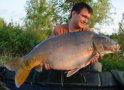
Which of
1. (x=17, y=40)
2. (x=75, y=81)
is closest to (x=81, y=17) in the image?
(x=75, y=81)

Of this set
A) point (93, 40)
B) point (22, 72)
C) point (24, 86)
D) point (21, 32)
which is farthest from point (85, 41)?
point (21, 32)

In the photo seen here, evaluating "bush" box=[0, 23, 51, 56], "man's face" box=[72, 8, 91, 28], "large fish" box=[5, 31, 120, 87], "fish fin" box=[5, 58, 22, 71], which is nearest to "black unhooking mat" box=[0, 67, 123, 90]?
"large fish" box=[5, 31, 120, 87]

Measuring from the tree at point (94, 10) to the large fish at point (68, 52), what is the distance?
32.0 ft

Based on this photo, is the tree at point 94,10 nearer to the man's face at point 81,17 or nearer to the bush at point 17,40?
the bush at point 17,40

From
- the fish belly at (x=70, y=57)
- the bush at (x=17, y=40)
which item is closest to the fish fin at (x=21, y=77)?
the fish belly at (x=70, y=57)

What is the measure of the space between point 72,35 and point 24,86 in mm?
824

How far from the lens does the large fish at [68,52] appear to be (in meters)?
1.56

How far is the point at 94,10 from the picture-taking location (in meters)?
12.9

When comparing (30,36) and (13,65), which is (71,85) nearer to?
(13,65)

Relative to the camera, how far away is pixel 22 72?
1625 millimetres

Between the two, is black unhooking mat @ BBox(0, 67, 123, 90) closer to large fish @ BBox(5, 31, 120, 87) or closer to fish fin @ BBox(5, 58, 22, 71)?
large fish @ BBox(5, 31, 120, 87)

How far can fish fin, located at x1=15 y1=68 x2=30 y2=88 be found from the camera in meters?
1.61

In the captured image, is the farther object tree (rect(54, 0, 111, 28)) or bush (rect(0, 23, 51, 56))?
tree (rect(54, 0, 111, 28))

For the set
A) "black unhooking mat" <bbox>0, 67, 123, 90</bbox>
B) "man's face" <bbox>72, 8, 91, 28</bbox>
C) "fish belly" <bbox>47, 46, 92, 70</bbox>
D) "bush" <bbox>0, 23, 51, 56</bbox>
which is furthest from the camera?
"bush" <bbox>0, 23, 51, 56</bbox>
